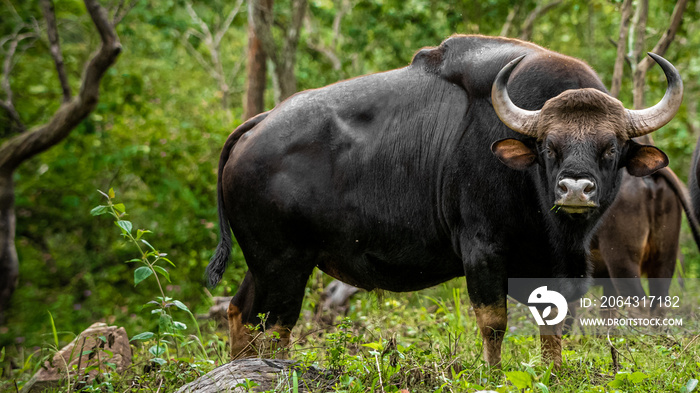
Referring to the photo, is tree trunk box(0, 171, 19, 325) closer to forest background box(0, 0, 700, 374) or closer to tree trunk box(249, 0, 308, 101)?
forest background box(0, 0, 700, 374)

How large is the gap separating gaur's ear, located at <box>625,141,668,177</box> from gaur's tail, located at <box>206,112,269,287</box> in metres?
2.57

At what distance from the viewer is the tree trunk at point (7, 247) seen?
7965 mm

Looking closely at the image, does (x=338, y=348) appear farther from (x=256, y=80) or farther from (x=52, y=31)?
(x=256, y=80)

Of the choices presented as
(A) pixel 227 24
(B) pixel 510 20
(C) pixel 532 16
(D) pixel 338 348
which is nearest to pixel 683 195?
(D) pixel 338 348

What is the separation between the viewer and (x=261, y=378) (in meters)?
3.68

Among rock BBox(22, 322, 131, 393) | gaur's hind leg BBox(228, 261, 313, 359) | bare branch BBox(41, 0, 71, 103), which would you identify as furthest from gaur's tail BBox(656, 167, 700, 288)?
bare branch BBox(41, 0, 71, 103)

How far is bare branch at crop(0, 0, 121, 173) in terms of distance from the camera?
8117 millimetres

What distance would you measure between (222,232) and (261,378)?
147 centimetres

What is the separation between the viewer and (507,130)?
13.3ft

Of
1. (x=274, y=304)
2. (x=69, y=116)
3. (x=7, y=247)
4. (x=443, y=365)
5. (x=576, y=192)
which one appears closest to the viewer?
(x=576, y=192)

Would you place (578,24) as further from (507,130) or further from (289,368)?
(289,368)

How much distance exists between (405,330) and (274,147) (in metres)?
2.65

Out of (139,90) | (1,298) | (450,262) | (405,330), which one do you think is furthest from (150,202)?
(450,262)

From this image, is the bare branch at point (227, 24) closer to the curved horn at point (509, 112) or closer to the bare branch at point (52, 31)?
the bare branch at point (52, 31)
